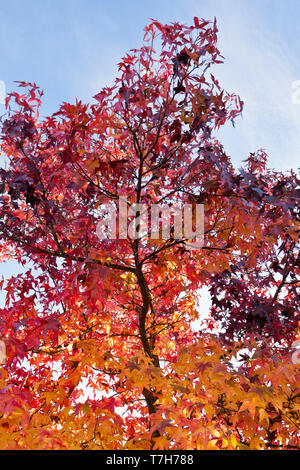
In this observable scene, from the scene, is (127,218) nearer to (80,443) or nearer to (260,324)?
(80,443)

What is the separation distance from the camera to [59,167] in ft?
14.9

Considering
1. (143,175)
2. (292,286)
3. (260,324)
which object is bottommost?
(260,324)

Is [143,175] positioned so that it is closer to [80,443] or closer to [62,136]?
[62,136]

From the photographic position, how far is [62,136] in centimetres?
403

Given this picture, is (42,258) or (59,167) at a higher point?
(59,167)

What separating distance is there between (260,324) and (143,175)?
143 inches
